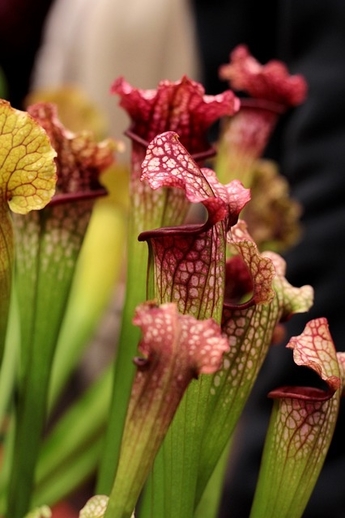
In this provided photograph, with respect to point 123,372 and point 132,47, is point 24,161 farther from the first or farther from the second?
point 132,47

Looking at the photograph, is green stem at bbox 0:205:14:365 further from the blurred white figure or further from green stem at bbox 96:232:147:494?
the blurred white figure

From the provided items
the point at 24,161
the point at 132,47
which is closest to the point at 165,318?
the point at 24,161

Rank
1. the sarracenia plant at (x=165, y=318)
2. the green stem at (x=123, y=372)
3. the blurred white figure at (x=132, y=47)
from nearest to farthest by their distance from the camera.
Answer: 1. the sarracenia plant at (x=165, y=318)
2. the green stem at (x=123, y=372)
3. the blurred white figure at (x=132, y=47)

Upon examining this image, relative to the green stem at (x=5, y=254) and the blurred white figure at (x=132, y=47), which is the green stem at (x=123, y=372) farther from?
the blurred white figure at (x=132, y=47)

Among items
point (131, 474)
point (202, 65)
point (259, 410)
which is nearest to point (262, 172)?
point (131, 474)

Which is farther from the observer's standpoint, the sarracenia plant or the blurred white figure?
the blurred white figure

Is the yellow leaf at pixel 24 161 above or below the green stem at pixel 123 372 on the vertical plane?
above

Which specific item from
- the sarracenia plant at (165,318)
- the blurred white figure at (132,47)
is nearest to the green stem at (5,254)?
the sarracenia plant at (165,318)

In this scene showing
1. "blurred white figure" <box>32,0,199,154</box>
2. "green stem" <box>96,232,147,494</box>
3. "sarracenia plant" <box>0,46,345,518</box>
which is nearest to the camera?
"sarracenia plant" <box>0,46,345,518</box>

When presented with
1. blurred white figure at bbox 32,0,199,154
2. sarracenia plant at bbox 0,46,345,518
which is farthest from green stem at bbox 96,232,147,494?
blurred white figure at bbox 32,0,199,154

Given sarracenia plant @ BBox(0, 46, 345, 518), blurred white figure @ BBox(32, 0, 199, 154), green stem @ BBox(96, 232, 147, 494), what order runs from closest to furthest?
sarracenia plant @ BBox(0, 46, 345, 518)
green stem @ BBox(96, 232, 147, 494)
blurred white figure @ BBox(32, 0, 199, 154)
